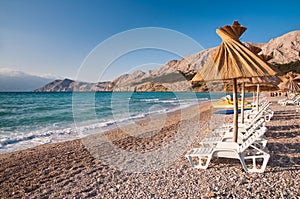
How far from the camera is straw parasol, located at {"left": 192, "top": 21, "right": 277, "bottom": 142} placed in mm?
3430

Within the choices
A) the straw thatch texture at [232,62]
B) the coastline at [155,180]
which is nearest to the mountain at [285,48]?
the straw thatch texture at [232,62]

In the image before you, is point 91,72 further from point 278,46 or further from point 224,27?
point 278,46

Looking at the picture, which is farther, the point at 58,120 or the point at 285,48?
the point at 285,48

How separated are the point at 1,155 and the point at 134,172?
506cm

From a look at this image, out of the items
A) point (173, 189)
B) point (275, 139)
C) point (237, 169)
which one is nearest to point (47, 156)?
point (173, 189)

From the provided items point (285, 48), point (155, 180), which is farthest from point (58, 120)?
point (285, 48)

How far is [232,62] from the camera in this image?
361 centimetres

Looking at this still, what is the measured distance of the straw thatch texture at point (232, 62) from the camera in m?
3.43

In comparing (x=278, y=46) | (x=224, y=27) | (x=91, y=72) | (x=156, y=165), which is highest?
(x=278, y=46)

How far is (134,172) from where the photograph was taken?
4.05 meters

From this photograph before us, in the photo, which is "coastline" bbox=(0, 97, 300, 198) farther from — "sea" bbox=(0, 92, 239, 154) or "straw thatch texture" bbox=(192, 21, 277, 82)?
"sea" bbox=(0, 92, 239, 154)

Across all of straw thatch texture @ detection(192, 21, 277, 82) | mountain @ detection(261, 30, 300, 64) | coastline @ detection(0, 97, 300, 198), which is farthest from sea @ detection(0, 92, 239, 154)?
mountain @ detection(261, 30, 300, 64)

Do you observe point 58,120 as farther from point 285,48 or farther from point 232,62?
point 285,48

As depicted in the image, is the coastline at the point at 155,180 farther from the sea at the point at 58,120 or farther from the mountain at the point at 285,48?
the mountain at the point at 285,48
